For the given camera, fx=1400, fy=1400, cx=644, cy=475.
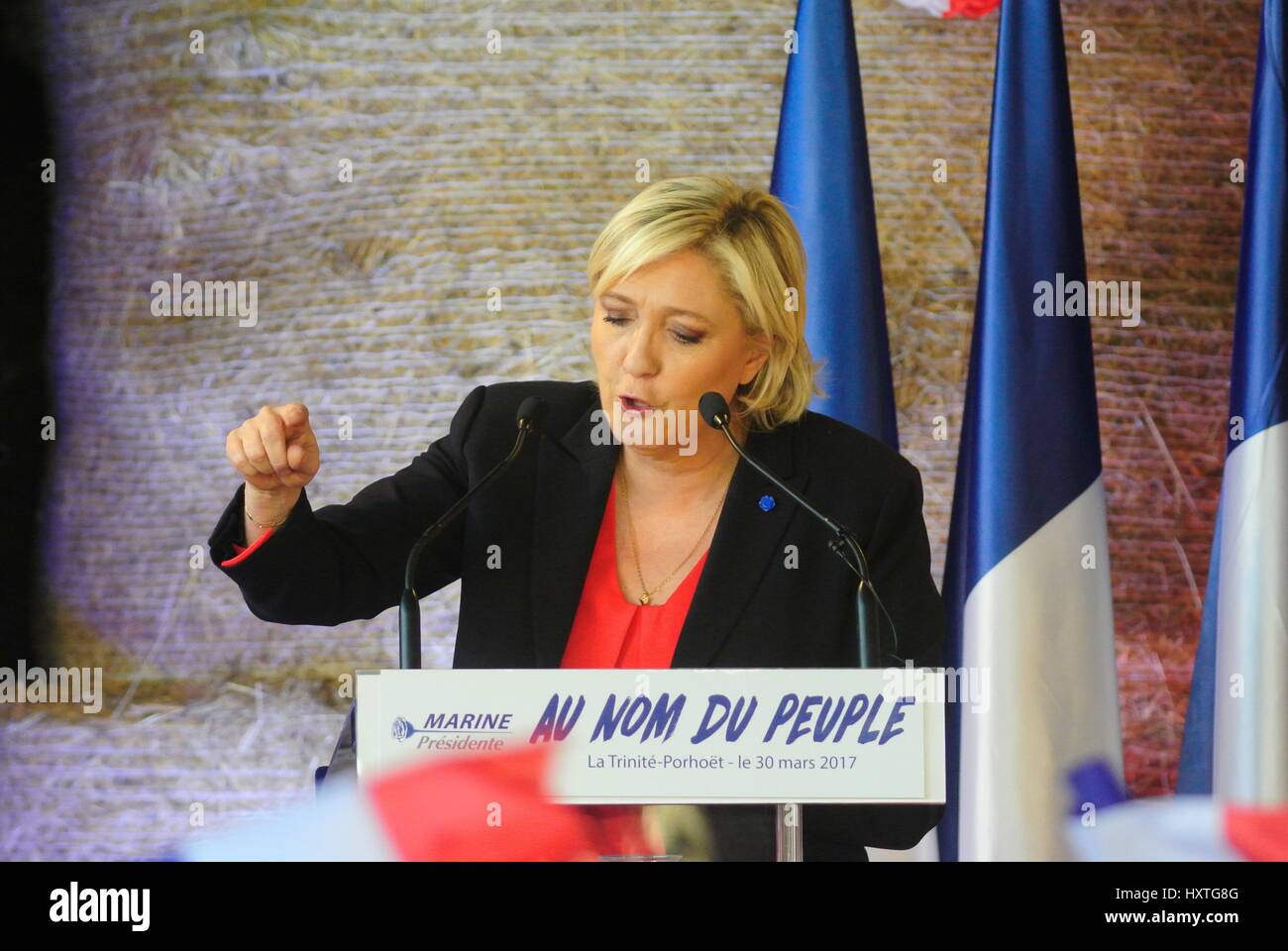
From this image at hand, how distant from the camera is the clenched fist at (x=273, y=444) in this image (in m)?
2.00

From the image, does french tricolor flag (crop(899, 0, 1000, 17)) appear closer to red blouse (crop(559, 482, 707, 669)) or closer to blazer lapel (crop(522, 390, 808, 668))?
blazer lapel (crop(522, 390, 808, 668))

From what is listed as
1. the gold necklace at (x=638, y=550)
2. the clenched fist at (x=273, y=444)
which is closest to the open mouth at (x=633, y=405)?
the gold necklace at (x=638, y=550)

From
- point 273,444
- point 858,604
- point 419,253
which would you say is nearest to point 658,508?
point 858,604

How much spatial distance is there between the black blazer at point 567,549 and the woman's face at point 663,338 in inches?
4.0

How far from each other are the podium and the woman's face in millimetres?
699

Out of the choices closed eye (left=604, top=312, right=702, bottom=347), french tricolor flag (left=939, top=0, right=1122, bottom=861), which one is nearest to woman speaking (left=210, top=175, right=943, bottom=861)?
closed eye (left=604, top=312, right=702, bottom=347)

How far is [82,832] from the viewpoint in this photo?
3154 millimetres

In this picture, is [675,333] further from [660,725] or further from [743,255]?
[660,725]

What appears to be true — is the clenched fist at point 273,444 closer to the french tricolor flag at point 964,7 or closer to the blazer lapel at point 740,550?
the blazer lapel at point 740,550

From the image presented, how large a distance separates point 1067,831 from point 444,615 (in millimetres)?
1435

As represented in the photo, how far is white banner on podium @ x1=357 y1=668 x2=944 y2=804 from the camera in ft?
5.88

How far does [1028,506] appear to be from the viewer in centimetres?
298

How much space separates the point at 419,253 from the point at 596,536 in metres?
1.13
